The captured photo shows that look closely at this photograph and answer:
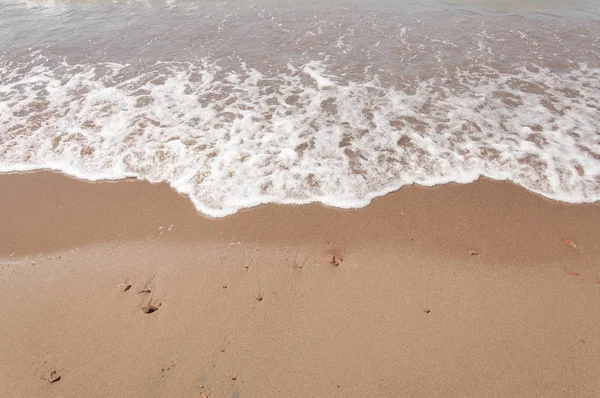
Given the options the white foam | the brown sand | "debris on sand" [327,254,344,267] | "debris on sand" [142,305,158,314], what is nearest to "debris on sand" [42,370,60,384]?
the brown sand

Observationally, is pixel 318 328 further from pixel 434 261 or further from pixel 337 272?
pixel 434 261

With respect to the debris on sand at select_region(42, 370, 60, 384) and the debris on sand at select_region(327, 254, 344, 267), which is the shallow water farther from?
the debris on sand at select_region(42, 370, 60, 384)

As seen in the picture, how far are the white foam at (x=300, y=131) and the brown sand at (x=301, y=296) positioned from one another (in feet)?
1.24

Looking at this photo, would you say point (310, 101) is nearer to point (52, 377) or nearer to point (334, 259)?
point (334, 259)

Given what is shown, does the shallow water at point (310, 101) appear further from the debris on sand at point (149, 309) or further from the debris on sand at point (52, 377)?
the debris on sand at point (52, 377)

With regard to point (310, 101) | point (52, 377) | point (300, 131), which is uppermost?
point (310, 101)

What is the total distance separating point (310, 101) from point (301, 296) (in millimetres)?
3890

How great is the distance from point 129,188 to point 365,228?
3.06 metres

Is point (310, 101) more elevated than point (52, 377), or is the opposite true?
point (310, 101)

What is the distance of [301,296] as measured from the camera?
11.2ft

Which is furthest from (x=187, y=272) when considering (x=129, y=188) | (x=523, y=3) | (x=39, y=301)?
(x=523, y=3)

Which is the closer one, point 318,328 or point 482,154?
point 318,328

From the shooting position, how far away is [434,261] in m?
3.68

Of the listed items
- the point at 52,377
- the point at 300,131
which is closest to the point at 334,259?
the point at 300,131
